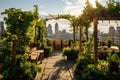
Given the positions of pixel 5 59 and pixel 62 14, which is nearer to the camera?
pixel 5 59

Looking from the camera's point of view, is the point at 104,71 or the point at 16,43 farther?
the point at 16,43

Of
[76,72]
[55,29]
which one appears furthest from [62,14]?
[55,29]

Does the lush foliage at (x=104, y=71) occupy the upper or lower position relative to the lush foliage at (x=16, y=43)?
lower

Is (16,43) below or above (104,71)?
above

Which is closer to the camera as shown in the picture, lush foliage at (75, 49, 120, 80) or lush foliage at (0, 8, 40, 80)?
lush foliage at (75, 49, 120, 80)

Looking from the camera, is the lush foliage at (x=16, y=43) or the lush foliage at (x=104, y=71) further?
the lush foliage at (x=16, y=43)

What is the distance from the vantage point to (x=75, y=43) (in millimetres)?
14430

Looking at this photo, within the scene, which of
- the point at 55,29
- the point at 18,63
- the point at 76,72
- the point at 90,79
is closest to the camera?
the point at 90,79

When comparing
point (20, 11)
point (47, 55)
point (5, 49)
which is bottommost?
point (47, 55)

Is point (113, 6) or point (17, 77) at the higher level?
point (113, 6)

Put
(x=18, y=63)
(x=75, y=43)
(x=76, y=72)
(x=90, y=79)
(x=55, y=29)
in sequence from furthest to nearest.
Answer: (x=55, y=29) < (x=75, y=43) < (x=76, y=72) < (x=18, y=63) < (x=90, y=79)

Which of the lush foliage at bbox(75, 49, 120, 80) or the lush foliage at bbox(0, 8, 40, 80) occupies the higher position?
the lush foliage at bbox(0, 8, 40, 80)

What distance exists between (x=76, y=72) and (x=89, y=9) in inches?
101

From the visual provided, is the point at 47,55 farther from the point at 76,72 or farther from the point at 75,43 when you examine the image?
the point at 76,72
